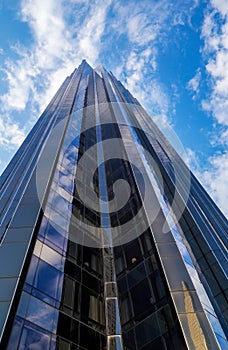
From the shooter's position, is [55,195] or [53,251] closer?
[53,251]

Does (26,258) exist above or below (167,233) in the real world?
below

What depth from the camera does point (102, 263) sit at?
21891 millimetres

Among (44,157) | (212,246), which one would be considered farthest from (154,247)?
(44,157)

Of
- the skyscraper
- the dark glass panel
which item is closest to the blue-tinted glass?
the skyscraper

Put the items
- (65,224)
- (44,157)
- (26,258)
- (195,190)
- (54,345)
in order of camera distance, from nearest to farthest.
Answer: (54,345) < (26,258) < (65,224) < (44,157) < (195,190)

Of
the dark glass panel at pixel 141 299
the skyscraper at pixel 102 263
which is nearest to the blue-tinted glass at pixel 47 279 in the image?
the skyscraper at pixel 102 263

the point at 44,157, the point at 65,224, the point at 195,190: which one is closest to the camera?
the point at 65,224

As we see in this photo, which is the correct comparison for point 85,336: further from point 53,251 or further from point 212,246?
point 212,246

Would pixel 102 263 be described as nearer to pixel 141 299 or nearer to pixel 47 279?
pixel 141 299

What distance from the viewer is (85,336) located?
16.0 meters

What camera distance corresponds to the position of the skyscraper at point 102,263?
1423cm

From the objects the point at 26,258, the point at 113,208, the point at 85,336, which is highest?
the point at 113,208

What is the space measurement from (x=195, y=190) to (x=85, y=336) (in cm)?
3284

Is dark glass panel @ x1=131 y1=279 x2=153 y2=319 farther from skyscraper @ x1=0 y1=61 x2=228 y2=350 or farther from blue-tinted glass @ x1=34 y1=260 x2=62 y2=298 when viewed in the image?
blue-tinted glass @ x1=34 y1=260 x2=62 y2=298
